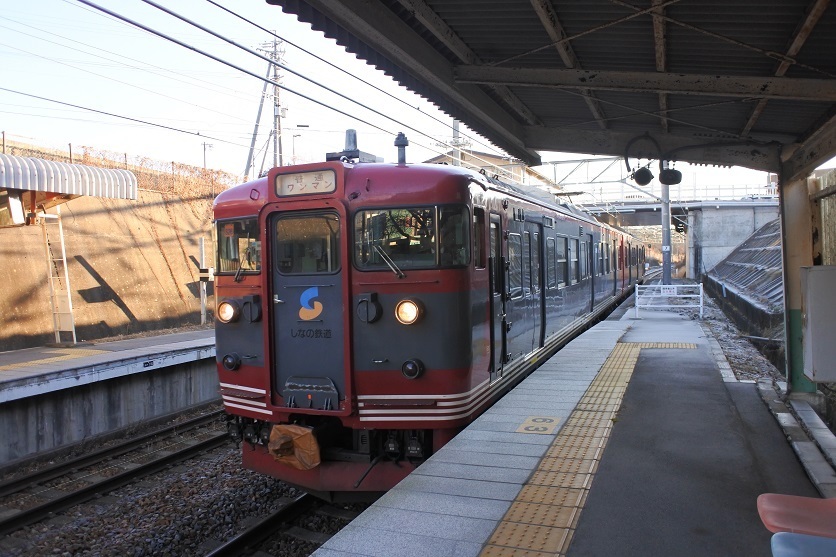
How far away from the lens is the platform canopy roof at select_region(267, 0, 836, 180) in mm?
4902

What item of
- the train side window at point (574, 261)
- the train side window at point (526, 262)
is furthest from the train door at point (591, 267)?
the train side window at point (526, 262)

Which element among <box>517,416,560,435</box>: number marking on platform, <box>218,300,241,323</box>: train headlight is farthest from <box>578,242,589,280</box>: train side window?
<box>218,300,241,323</box>: train headlight

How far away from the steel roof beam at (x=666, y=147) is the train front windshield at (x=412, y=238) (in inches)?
155

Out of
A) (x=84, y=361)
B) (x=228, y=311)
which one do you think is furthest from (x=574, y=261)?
(x=84, y=361)

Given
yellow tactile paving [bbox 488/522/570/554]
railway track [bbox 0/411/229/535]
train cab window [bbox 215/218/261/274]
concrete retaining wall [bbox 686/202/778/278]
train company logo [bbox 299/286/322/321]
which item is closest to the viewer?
yellow tactile paving [bbox 488/522/570/554]

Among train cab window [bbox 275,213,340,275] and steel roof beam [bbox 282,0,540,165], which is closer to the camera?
steel roof beam [bbox 282,0,540,165]

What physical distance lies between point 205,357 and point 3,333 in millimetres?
5115

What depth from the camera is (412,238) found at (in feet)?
18.9

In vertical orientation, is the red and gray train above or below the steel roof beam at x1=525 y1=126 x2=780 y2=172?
below

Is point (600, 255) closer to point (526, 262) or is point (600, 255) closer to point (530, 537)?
point (526, 262)

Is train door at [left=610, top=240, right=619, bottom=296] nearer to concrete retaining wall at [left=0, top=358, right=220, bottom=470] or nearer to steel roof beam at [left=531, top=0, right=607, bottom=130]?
concrete retaining wall at [left=0, top=358, right=220, bottom=470]

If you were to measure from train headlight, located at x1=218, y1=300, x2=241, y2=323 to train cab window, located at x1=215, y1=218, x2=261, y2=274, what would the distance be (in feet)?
1.04

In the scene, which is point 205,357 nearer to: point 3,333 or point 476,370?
point 3,333

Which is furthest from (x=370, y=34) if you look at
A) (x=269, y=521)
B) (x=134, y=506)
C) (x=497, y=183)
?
(x=134, y=506)
